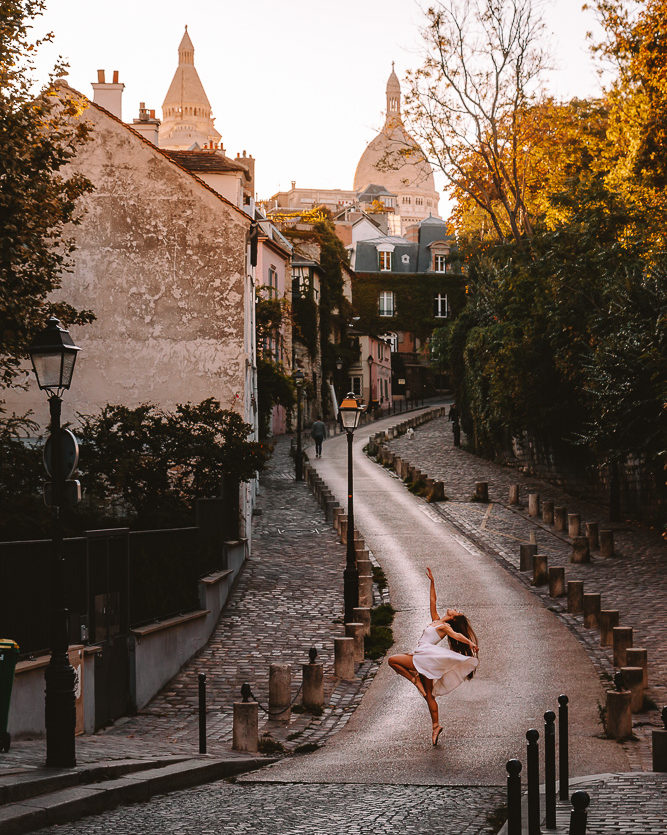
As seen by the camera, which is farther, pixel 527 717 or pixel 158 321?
pixel 158 321

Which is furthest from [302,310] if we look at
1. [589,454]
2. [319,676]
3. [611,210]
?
[319,676]

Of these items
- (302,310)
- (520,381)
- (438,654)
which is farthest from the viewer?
(302,310)

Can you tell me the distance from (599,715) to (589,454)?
24.8 meters

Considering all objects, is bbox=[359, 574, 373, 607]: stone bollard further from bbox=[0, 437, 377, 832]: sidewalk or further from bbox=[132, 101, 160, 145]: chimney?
bbox=[132, 101, 160, 145]: chimney

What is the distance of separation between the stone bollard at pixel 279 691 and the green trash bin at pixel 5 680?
410 cm

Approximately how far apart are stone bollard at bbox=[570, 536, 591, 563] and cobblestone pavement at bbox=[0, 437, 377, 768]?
217 inches

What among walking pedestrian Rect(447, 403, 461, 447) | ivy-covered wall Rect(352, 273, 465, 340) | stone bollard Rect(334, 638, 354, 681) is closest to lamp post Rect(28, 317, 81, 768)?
stone bollard Rect(334, 638, 354, 681)

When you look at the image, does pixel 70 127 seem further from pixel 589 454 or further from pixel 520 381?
pixel 589 454

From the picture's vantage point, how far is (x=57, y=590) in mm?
10234

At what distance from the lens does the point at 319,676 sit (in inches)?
576

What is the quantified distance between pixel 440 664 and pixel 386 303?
7366cm

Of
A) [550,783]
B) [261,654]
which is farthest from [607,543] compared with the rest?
[550,783]

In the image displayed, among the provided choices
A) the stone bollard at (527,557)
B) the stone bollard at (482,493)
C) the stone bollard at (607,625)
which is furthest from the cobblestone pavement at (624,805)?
the stone bollard at (482,493)

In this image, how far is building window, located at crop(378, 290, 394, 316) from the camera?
84500 millimetres
